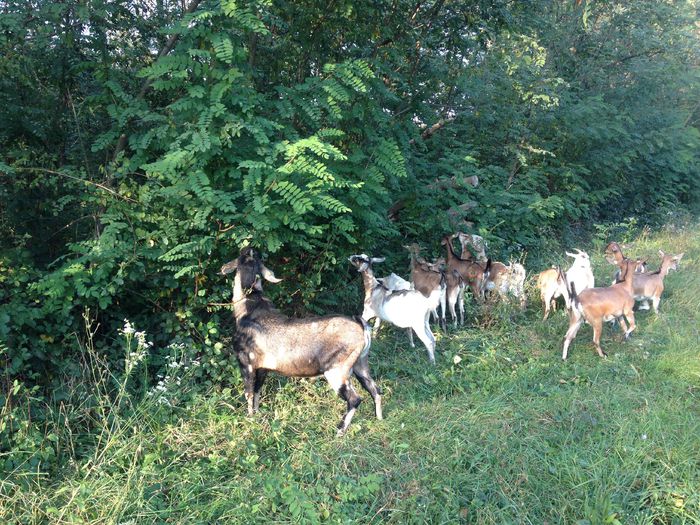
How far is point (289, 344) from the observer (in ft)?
18.7

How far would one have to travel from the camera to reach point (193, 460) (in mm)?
4992

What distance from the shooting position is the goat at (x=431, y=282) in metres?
8.23

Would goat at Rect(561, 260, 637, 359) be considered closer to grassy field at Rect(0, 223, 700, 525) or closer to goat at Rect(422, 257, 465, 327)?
grassy field at Rect(0, 223, 700, 525)

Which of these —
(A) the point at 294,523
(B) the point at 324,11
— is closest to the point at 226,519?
(A) the point at 294,523

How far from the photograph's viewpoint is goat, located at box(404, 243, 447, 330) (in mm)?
8229

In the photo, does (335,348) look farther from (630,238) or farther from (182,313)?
(630,238)

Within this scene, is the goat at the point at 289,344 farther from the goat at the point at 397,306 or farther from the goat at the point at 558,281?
the goat at the point at 558,281

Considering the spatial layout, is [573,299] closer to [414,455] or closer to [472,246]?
[472,246]

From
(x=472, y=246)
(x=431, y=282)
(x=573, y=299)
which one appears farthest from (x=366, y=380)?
(x=472, y=246)

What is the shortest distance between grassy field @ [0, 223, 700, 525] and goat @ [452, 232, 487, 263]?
3360 mm

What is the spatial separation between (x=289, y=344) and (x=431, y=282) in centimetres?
332

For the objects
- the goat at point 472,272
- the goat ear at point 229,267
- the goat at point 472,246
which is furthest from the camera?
the goat at point 472,246

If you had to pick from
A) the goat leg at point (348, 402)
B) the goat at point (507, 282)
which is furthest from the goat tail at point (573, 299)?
the goat leg at point (348, 402)

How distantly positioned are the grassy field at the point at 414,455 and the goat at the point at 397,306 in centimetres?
52
